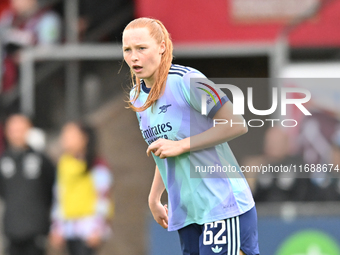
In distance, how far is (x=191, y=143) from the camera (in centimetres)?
327

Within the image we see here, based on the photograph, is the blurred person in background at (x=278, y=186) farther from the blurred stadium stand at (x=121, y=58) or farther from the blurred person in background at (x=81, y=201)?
the blurred stadium stand at (x=121, y=58)

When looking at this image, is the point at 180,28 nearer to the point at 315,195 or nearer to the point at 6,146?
the point at 6,146

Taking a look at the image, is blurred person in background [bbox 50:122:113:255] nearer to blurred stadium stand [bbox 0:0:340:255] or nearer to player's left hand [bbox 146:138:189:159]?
blurred stadium stand [bbox 0:0:340:255]

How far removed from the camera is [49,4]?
985 cm

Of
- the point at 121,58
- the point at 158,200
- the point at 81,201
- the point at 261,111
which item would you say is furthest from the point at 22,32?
the point at 158,200

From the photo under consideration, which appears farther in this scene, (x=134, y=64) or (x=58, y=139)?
(x=58, y=139)

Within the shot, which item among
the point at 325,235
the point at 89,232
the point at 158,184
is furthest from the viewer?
the point at 89,232

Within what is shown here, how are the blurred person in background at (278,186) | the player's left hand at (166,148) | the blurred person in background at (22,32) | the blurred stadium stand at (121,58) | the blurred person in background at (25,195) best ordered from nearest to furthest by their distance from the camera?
the player's left hand at (166,148) < the blurred person in background at (278,186) < the blurred person in background at (25,195) < the blurred person in background at (22,32) < the blurred stadium stand at (121,58)

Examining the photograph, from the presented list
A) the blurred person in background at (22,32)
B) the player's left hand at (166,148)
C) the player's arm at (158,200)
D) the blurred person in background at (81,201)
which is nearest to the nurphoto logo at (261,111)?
the player's left hand at (166,148)

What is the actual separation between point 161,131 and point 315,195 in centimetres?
410

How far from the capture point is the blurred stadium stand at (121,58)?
32.1ft

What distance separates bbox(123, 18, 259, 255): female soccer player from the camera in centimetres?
325

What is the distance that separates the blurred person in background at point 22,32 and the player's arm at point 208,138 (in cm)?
674

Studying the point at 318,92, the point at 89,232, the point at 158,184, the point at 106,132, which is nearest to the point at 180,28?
→ the point at 106,132
